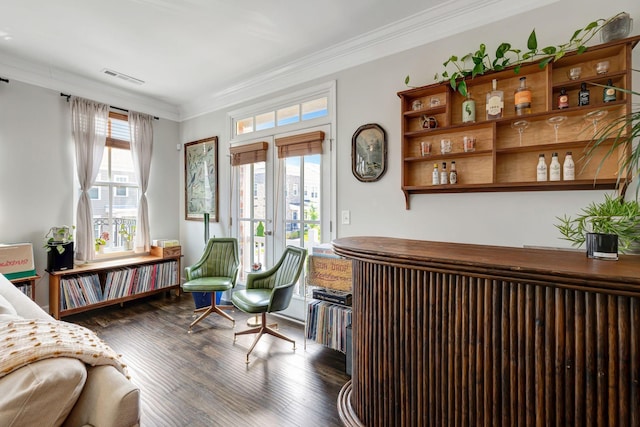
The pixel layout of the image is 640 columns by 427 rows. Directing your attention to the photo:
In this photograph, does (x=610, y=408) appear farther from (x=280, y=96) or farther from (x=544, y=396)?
(x=280, y=96)

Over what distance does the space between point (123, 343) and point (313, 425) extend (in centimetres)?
221

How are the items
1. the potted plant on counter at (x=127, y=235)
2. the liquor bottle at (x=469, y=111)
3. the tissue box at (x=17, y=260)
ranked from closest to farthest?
1. the liquor bottle at (x=469, y=111)
2. the tissue box at (x=17, y=260)
3. the potted plant on counter at (x=127, y=235)

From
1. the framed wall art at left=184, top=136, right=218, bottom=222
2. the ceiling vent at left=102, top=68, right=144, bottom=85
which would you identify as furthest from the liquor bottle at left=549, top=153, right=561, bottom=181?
the ceiling vent at left=102, top=68, right=144, bottom=85

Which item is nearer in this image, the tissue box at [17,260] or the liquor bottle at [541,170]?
the liquor bottle at [541,170]

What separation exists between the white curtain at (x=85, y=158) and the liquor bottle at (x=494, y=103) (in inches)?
178

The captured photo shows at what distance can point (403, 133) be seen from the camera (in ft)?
8.38

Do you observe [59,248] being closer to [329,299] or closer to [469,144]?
[329,299]

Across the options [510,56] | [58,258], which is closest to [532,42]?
[510,56]

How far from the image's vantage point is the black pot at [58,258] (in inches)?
133

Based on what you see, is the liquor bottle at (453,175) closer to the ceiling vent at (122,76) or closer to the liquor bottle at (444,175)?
the liquor bottle at (444,175)

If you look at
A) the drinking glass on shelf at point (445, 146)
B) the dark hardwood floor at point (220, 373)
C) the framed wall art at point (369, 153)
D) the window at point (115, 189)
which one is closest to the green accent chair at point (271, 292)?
the dark hardwood floor at point (220, 373)

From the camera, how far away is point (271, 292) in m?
3.13

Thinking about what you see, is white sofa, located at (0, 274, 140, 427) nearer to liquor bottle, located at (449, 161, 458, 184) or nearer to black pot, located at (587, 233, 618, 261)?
black pot, located at (587, 233, 618, 261)

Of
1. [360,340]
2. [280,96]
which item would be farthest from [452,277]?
[280,96]
